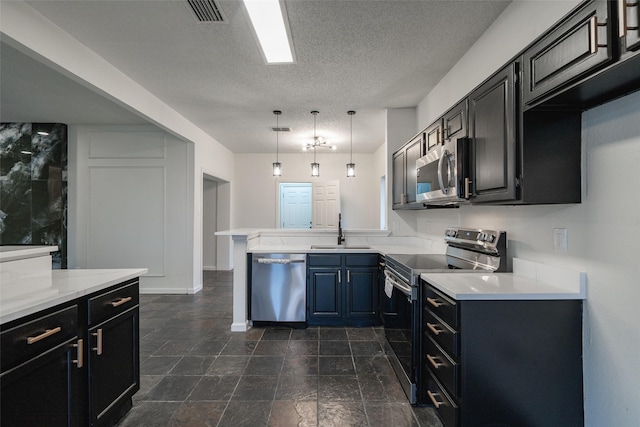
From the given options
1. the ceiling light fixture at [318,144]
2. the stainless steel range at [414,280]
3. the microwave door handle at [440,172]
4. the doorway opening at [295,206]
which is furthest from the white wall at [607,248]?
the doorway opening at [295,206]

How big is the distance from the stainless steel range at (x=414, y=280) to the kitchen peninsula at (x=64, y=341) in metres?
1.80

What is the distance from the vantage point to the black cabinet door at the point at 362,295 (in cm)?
330

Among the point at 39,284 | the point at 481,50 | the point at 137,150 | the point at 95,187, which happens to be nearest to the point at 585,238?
the point at 481,50

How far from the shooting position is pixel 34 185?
4.45 meters

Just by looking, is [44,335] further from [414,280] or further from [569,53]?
[569,53]

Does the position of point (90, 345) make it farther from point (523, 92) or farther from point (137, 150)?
point (137, 150)

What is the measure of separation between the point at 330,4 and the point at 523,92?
1.38 metres

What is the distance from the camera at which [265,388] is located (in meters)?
2.16

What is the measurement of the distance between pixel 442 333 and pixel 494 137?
1.13 meters

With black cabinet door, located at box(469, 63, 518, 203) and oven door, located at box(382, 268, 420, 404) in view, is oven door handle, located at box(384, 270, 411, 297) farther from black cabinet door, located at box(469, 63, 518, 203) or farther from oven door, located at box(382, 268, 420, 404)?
black cabinet door, located at box(469, 63, 518, 203)

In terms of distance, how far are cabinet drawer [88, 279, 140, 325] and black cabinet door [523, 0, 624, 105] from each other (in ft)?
7.86

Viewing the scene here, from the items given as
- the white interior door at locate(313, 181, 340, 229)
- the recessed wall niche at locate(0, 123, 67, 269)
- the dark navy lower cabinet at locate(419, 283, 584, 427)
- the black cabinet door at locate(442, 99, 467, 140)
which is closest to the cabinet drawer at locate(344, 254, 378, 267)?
the black cabinet door at locate(442, 99, 467, 140)

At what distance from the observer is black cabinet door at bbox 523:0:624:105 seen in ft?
3.28

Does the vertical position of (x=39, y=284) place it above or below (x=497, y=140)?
below
